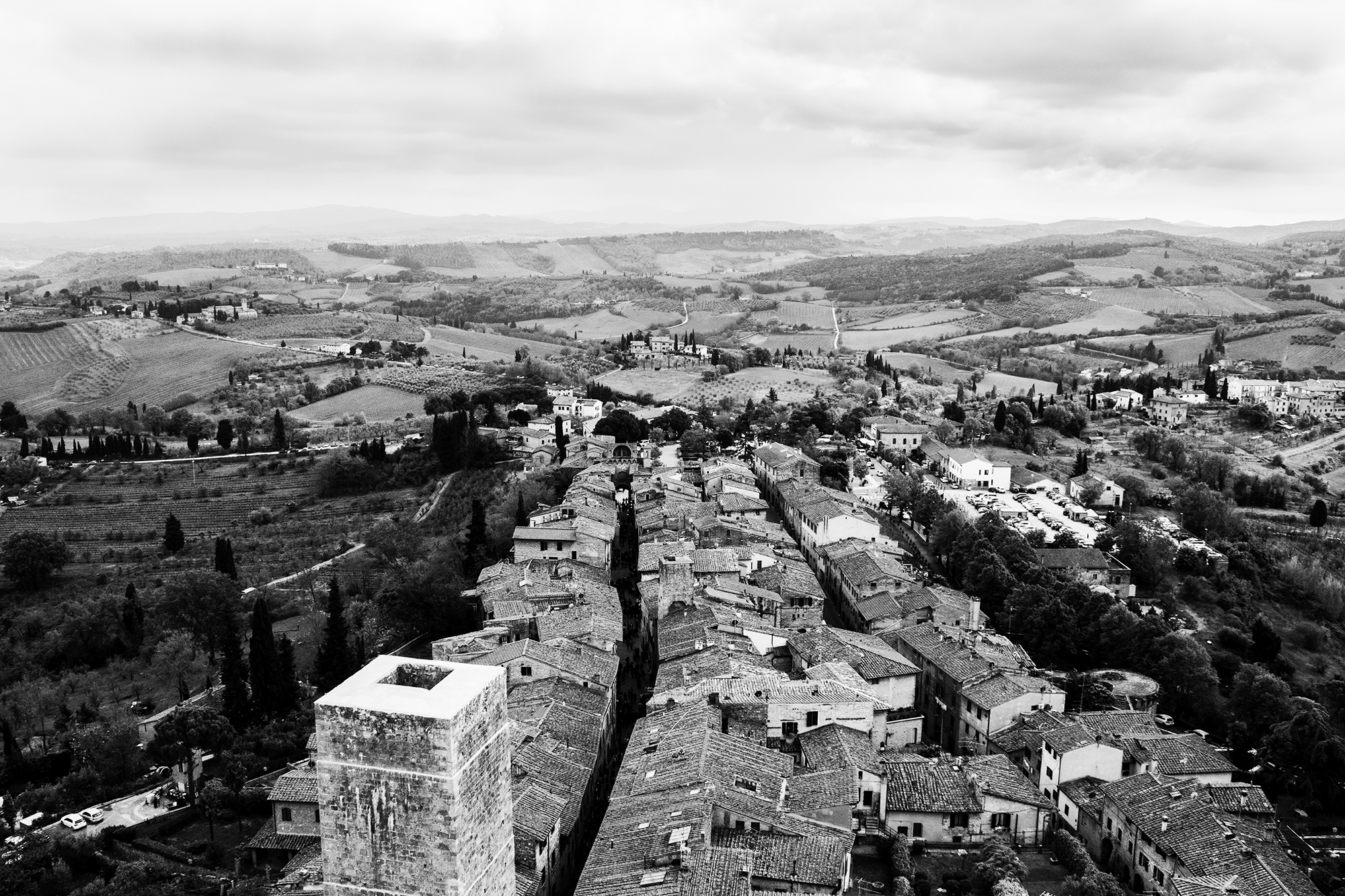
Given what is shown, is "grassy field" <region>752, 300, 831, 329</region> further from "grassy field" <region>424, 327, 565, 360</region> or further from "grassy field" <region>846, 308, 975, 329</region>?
"grassy field" <region>424, 327, 565, 360</region>

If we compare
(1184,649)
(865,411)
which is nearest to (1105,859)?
(1184,649)

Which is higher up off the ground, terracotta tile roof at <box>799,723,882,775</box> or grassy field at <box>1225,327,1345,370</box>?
grassy field at <box>1225,327,1345,370</box>

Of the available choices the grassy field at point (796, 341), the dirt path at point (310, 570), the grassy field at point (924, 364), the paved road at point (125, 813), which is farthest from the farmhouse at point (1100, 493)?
the grassy field at point (796, 341)

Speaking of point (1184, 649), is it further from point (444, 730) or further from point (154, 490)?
point (154, 490)

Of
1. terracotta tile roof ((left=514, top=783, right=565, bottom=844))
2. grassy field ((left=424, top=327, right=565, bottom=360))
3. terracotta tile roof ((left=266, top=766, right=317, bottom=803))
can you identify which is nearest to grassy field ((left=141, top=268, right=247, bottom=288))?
grassy field ((left=424, top=327, right=565, bottom=360))

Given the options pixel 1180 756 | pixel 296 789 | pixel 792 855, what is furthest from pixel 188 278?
pixel 792 855
